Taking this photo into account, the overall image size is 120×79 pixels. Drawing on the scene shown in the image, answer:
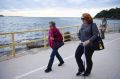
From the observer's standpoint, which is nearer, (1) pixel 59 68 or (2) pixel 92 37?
(2) pixel 92 37

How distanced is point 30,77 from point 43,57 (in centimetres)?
325

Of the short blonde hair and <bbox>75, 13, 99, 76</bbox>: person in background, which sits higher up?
the short blonde hair

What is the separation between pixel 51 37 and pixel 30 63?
5.81ft

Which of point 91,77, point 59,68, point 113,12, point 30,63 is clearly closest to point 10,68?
point 30,63

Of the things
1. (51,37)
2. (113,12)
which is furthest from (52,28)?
(113,12)

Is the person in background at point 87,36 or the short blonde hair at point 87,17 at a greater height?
the short blonde hair at point 87,17

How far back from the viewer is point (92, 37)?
6609mm

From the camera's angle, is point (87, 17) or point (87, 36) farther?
point (87, 36)

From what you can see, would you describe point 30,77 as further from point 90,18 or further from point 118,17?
point 118,17

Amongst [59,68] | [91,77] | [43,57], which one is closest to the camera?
[91,77]

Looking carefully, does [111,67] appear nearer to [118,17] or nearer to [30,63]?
[30,63]

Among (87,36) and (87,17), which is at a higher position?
(87,17)

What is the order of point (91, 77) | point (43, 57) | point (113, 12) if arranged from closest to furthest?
point (91, 77) → point (43, 57) → point (113, 12)

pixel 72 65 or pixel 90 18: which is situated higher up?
pixel 90 18
